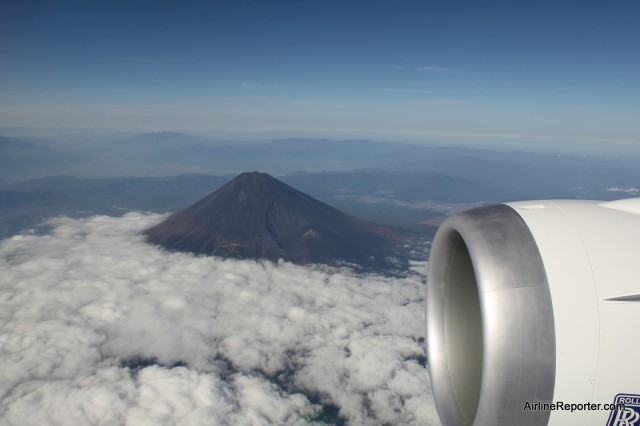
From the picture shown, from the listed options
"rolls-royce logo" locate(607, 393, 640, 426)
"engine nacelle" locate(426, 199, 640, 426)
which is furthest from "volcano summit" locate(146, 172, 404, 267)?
"rolls-royce logo" locate(607, 393, 640, 426)

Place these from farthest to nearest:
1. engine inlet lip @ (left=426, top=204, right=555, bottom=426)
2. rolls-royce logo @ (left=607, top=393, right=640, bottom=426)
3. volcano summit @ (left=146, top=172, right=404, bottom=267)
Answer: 1. volcano summit @ (left=146, top=172, right=404, bottom=267)
2. engine inlet lip @ (left=426, top=204, right=555, bottom=426)
3. rolls-royce logo @ (left=607, top=393, right=640, bottom=426)

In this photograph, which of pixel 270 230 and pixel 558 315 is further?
pixel 270 230

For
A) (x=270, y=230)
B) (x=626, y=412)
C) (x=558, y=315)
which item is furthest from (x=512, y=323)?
(x=270, y=230)

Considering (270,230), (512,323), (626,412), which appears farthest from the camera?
(270,230)

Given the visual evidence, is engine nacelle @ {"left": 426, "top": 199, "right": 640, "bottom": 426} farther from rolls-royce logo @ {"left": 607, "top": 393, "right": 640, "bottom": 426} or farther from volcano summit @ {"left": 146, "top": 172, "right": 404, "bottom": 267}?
volcano summit @ {"left": 146, "top": 172, "right": 404, "bottom": 267}

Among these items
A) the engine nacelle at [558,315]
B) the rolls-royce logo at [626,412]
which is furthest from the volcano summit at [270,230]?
the rolls-royce logo at [626,412]

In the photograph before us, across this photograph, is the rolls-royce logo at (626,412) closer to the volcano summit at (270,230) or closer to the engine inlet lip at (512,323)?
the engine inlet lip at (512,323)

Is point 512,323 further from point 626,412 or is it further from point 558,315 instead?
point 626,412

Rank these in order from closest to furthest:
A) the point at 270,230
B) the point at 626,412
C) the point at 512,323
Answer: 1. the point at 626,412
2. the point at 512,323
3. the point at 270,230
